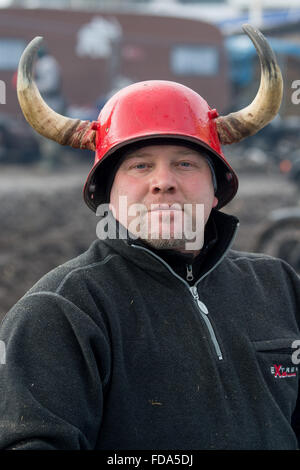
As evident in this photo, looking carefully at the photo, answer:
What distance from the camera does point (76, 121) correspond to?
2344 millimetres

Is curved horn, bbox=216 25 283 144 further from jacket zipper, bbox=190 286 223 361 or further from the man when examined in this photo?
jacket zipper, bbox=190 286 223 361

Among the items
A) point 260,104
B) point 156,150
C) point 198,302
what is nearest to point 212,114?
point 260,104

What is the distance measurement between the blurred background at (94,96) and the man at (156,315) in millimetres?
5082

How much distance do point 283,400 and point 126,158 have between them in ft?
3.03

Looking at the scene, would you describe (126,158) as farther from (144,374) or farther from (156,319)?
(144,374)

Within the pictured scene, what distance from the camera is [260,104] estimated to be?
229cm

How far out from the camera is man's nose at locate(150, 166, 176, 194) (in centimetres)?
212

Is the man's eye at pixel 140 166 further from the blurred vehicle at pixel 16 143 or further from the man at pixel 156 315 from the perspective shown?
the blurred vehicle at pixel 16 143

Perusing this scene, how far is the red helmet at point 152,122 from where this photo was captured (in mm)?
2207

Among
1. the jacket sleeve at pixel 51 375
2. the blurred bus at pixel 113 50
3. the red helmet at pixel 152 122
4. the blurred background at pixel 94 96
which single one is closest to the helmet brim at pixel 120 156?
the red helmet at pixel 152 122

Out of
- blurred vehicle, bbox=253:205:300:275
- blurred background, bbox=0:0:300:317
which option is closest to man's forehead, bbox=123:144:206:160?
blurred vehicle, bbox=253:205:300:275

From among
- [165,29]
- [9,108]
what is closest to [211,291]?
[9,108]

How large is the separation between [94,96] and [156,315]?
14.9 meters

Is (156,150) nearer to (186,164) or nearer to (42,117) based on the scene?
(186,164)
